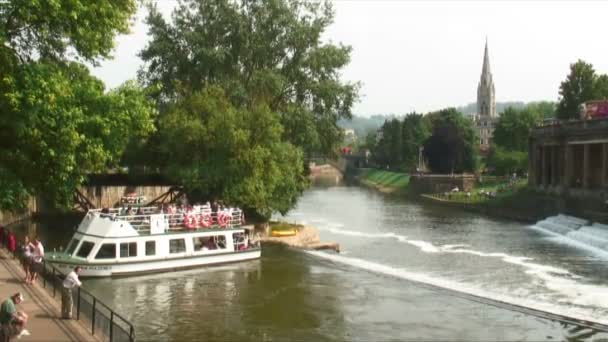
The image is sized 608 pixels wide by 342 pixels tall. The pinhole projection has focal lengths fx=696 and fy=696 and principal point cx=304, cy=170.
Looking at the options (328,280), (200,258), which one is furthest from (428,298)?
(200,258)

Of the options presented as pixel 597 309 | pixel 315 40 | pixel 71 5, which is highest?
pixel 315 40

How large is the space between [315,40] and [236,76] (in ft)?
27.2

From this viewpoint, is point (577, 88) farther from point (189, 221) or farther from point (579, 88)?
point (189, 221)

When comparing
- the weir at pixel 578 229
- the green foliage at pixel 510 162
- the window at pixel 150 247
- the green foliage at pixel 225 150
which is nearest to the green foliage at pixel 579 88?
the green foliage at pixel 510 162

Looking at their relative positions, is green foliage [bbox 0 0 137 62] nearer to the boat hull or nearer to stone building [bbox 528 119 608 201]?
the boat hull

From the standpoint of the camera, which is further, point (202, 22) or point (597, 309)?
point (202, 22)

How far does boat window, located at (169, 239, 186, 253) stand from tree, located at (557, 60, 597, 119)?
3786 inches

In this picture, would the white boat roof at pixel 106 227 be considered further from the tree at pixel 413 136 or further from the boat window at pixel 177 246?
the tree at pixel 413 136

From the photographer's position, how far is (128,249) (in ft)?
135

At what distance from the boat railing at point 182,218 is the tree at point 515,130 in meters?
116

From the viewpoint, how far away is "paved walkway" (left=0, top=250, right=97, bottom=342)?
951 inches

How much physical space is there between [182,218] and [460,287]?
17.9 metres

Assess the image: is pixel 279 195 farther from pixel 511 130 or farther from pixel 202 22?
pixel 511 130

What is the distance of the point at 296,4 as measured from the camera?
66938 mm
